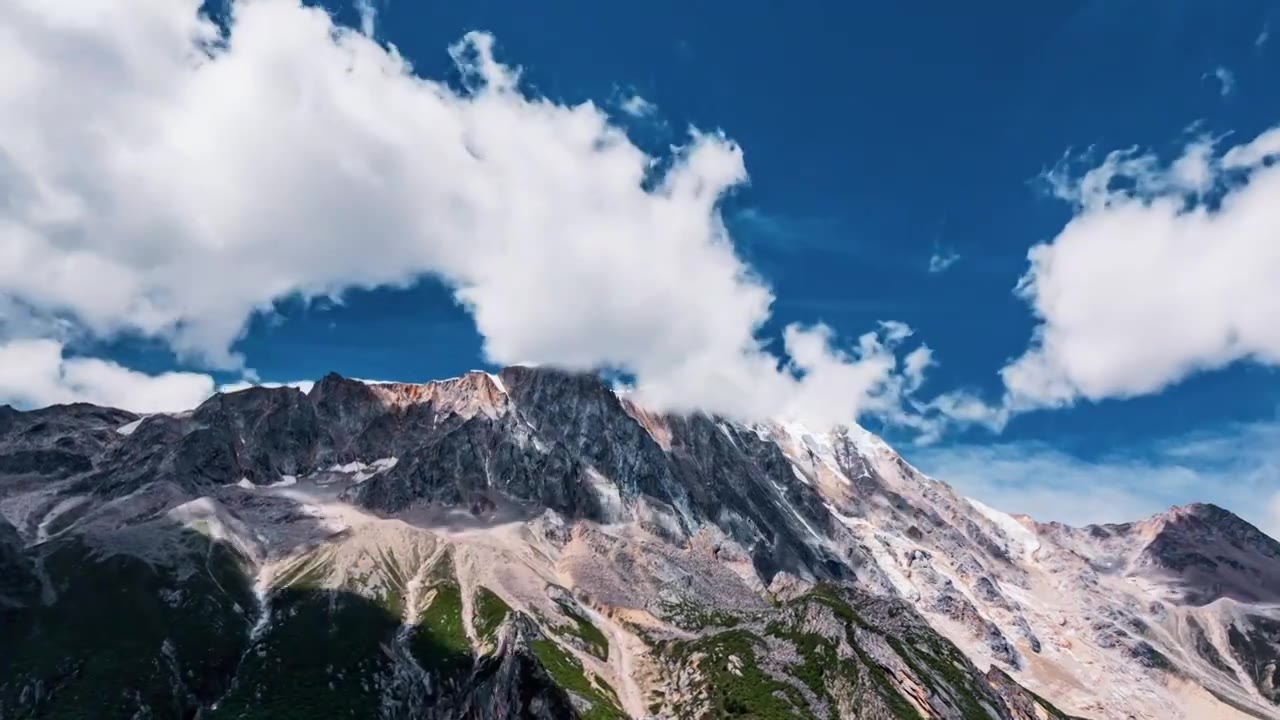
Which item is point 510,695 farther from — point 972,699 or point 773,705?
point 972,699

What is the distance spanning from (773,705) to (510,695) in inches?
4694

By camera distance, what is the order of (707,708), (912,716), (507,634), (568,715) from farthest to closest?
(707,708)
(912,716)
(507,634)
(568,715)

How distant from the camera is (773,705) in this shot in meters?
185

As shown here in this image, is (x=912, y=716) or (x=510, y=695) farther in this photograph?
(x=912, y=716)

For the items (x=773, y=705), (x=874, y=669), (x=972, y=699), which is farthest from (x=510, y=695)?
(x=972, y=699)

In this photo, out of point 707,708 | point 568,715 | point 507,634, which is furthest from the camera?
point 707,708

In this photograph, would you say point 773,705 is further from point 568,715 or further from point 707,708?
point 568,715

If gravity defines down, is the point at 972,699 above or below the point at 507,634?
above

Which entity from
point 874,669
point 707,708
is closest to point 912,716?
point 874,669

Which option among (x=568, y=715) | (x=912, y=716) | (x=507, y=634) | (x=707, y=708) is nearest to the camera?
(x=568, y=715)

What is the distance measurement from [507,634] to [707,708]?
120 metres

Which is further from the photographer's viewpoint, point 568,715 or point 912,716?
point 912,716

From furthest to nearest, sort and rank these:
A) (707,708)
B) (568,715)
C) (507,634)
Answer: (707,708), (507,634), (568,715)

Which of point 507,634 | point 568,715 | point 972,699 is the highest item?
point 972,699
